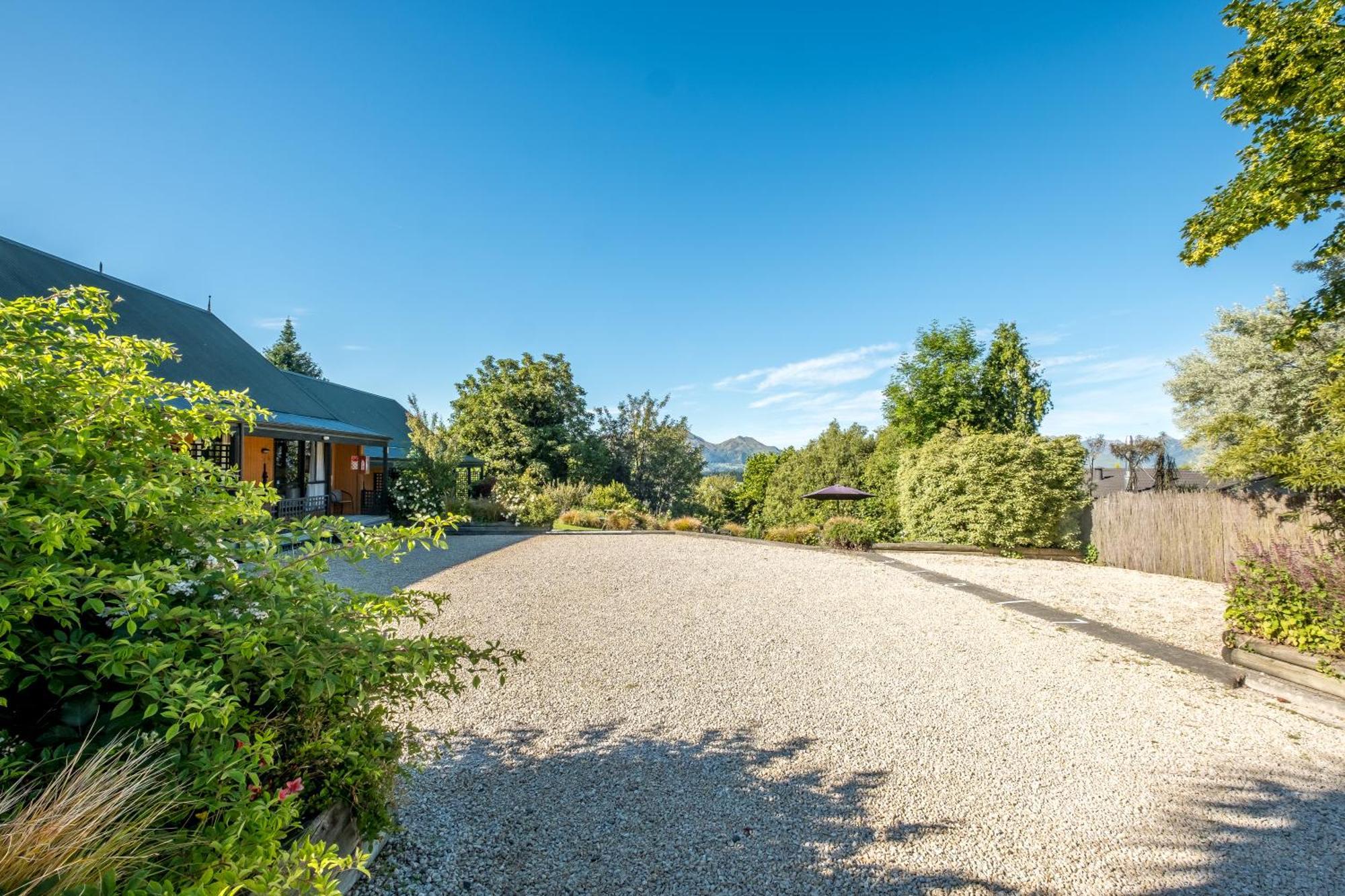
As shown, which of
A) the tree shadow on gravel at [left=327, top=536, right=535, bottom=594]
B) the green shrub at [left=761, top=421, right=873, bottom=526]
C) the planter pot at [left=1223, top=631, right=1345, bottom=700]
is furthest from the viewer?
the green shrub at [left=761, top=421, right=873, bottom=526]

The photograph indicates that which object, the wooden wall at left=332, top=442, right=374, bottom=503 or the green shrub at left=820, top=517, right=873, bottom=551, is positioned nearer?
Answer: the green shrub at left=820, top=517, right=873, bottom=551

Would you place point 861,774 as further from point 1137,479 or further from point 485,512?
point 1137,479

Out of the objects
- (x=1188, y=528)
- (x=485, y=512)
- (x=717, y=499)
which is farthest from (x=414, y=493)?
(x=1188, y=528)

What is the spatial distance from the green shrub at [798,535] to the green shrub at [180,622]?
11.2 meters

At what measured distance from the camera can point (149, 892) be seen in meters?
1.07

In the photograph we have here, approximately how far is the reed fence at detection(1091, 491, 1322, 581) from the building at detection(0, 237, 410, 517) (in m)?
16.8

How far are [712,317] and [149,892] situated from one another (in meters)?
18.9

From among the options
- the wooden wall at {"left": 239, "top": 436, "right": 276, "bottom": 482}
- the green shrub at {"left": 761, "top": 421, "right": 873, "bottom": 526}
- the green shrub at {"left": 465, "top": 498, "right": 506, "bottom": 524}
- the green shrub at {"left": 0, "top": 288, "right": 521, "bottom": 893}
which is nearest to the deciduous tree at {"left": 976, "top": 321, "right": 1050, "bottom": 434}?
the green shrub at {"left": 761, "top": 421, "right": 873, "bottom": 526}

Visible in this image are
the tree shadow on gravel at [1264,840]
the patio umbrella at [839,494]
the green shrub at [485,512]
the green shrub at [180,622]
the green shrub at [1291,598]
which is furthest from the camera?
the green shrub at [485,512]

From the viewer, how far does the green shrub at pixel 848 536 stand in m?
11.7

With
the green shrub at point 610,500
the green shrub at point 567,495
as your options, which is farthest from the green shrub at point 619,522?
the green shrub at point 567,495

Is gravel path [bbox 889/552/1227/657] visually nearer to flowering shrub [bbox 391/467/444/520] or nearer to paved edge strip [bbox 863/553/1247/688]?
paved edge strip [bbox 863/553/1247/688]

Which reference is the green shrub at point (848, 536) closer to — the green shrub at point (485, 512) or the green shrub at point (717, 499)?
the green shrub at point (485, 512)

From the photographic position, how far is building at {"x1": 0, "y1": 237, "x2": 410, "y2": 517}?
11367 millimetres
